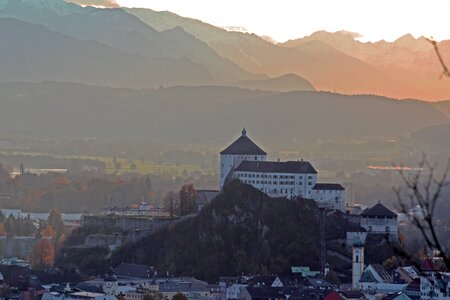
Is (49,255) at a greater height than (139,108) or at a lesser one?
lesser

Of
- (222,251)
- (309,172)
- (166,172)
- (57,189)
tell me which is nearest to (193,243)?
(222,251)

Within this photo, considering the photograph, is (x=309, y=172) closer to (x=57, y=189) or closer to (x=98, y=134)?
(x=57, y=189)

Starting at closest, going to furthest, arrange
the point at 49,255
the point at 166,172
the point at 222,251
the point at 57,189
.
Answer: the point at 222,251 → the point at 49,255 → the point at 57,189 → the point at 166,172

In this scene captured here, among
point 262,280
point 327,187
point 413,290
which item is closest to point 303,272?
point 262,280

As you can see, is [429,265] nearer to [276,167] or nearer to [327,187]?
[327,187]

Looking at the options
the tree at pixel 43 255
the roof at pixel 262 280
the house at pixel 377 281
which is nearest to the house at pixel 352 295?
the house at pixel 377 281

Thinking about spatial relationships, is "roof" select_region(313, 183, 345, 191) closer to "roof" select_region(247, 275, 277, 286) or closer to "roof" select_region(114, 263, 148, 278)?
"roof" select_region(247, 275, 277, 286)

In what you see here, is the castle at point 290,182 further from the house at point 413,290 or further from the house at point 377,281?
the house at point 413,290
